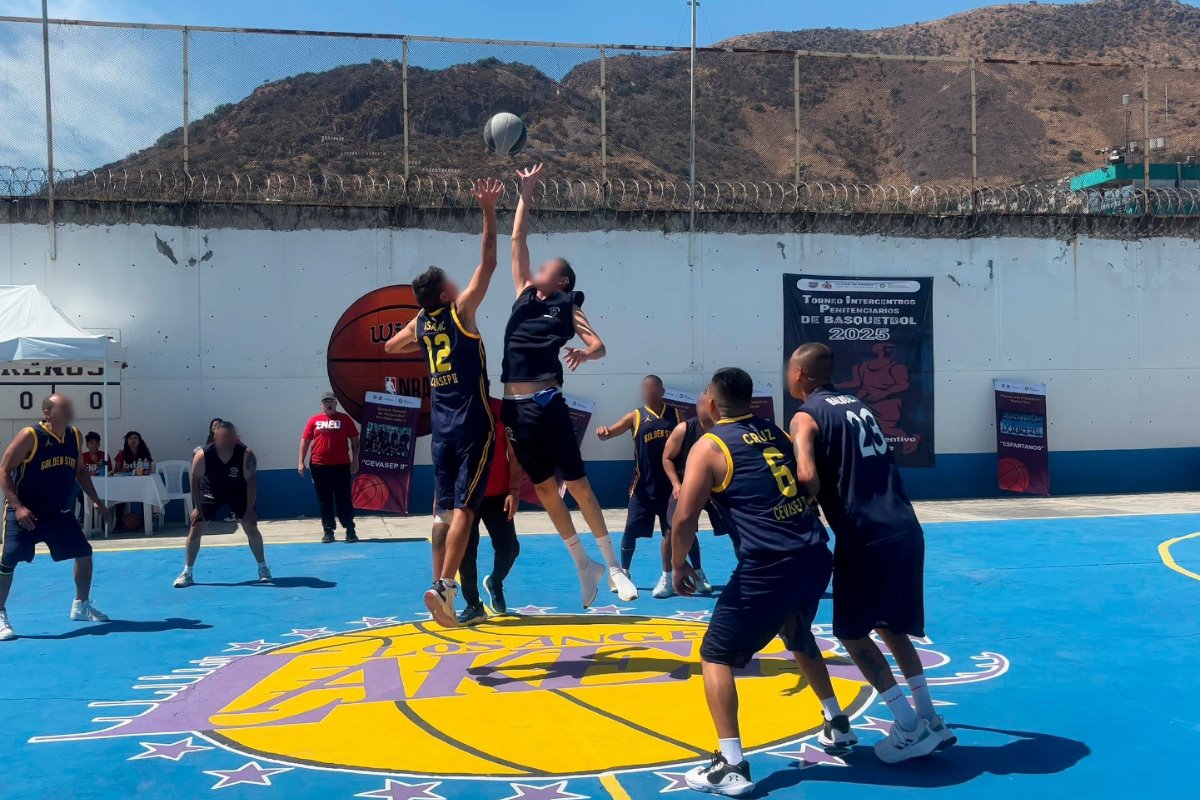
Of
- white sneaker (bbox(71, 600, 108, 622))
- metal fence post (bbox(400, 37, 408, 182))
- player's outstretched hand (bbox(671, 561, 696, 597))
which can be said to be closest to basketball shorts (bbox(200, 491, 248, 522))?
white sneaker (bbox(71, 600, 108, 622))

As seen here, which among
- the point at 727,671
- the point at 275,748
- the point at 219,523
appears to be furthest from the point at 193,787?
the point at 219,523

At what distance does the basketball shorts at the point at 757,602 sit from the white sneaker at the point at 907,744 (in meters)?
0.80

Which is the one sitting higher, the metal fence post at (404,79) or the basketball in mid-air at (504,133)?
the metal fence post at (404,79)

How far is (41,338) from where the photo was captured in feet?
43.7

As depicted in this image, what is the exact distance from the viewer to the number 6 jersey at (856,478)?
16.2 ft

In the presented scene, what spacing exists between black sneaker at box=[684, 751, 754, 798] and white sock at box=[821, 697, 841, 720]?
70cm

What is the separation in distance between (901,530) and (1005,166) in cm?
3952

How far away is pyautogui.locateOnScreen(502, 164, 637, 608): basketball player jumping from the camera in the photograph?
677 cm

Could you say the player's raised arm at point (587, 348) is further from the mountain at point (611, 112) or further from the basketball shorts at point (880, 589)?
the mountain at point (611, 112)

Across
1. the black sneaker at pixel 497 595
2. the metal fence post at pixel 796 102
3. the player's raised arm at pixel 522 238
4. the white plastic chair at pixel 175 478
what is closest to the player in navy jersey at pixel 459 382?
the player's raised arm at pixel 522 238

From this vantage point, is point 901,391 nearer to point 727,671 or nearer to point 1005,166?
point 727,671

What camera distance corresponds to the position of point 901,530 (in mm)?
4945

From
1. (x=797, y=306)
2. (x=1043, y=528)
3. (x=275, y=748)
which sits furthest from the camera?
(x=797, y=306)

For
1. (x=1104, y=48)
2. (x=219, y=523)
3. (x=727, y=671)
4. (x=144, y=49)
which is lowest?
(x=219, y=523)
